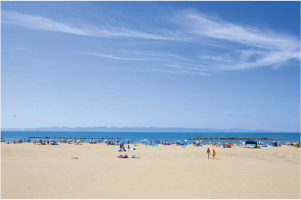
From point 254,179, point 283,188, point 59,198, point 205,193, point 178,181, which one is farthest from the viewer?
point 254,179

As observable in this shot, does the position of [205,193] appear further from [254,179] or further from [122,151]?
[122,151]

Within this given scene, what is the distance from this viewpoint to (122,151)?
110ft

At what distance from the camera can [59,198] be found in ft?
33.0

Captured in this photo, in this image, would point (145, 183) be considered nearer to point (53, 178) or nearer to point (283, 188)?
point (53, 178)

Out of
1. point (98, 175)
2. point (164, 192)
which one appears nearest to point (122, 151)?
point (98, 175)

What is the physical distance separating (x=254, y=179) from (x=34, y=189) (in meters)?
12.9

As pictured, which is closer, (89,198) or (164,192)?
(89,198)

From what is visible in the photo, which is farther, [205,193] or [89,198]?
[205,193]

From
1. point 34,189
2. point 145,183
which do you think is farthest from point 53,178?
point 145,183

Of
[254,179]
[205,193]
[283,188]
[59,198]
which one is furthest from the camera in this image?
[254,179]

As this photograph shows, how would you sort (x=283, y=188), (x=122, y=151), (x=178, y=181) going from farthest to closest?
(x=122, y=151) → (x=178, y=181) → (x=283, y=188)

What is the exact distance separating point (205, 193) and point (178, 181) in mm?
2707

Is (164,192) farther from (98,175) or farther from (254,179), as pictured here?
(254,179)

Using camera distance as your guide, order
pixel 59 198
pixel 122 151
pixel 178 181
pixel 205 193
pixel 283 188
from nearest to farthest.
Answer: pixel 59 198, pixel 205 193, pixel 283 188, pixel 178 181, pixel 122 151
